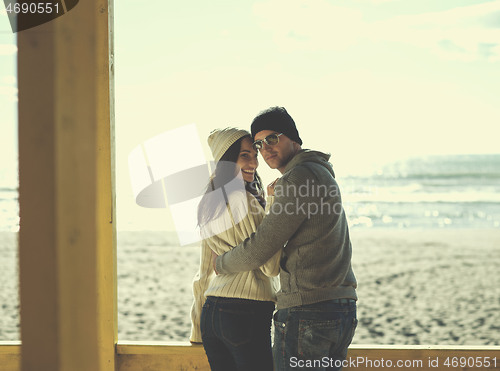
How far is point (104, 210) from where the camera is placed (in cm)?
248

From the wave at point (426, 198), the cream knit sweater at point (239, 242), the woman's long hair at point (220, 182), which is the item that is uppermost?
the wave at point (426, 198)

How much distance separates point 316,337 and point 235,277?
14.2 inches

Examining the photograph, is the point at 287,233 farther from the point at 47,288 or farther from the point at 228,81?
the point at 228,81

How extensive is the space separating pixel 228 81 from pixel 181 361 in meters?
15.2

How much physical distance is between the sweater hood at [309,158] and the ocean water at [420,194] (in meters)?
9.85

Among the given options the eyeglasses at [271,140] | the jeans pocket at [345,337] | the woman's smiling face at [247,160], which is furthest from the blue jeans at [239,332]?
the eyeglasses at [271,140]

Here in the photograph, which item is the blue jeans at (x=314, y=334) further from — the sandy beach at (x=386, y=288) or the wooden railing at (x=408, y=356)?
the sandy beach at (x=386, y=288)

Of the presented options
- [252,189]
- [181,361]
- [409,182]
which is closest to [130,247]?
[181,361]

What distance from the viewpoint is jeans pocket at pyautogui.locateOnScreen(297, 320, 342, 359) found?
68.4 inches

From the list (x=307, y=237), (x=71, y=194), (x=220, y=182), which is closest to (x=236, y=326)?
(x=307, y=237)

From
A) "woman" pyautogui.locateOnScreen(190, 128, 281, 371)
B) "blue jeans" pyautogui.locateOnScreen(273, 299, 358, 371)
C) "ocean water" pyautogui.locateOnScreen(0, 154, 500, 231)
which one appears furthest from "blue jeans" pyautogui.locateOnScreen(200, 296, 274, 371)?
"ocean water" pyautogui.locateOnScreen(0, 154, 500, 231)

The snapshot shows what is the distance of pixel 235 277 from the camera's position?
1.93 metres

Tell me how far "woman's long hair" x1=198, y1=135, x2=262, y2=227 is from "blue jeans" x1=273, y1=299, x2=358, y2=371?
435 mm

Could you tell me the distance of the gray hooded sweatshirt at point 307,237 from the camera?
1.76 meters
